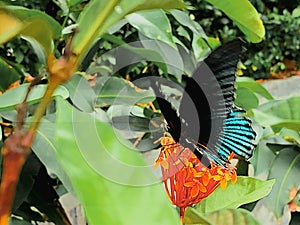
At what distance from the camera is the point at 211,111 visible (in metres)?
0.64

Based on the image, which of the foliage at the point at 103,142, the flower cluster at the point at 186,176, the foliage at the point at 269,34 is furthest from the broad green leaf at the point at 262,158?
the foliage at the point at 269,34

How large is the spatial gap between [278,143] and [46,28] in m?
0.88

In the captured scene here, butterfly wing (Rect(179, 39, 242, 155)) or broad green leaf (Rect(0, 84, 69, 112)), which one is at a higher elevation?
butterfly wing (Rect(179, 39, 242, 155))

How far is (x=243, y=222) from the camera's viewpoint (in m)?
0.52

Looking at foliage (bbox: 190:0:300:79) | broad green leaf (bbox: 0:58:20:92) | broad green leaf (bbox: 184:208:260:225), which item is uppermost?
broad green leaf (bbox: 184:208:260:225)

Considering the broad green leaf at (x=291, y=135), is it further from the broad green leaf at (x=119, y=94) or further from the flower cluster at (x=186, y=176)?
the flower cluster at (x=186, y=176)

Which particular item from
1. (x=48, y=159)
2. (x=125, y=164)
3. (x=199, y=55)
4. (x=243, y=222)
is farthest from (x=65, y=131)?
(x=199, y=55)

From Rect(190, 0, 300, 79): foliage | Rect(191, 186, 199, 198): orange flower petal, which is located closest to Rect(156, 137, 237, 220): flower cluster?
Rect(191, 186, 199, 198): orange flower petal

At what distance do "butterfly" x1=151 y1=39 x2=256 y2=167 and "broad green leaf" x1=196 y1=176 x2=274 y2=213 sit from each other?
3cm

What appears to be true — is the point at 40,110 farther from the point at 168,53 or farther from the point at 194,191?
the point at 168,53

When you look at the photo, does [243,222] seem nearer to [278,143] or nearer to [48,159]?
[48,159]

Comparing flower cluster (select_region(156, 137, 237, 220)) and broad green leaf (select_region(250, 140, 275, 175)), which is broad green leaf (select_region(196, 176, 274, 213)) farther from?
broad green leaf (select_region(250, 140, 275, 175))

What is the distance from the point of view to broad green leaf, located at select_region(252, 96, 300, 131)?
1061 mm

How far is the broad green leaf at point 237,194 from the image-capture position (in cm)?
64
